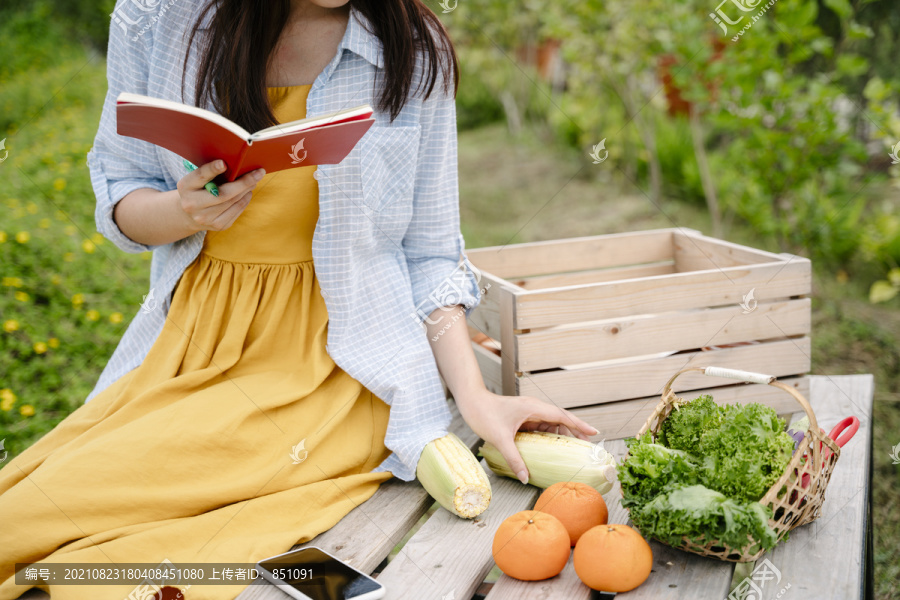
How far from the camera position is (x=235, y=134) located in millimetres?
1136

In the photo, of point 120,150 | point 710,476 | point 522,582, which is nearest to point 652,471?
point 710,476

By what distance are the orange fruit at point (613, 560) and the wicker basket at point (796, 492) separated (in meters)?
0.10

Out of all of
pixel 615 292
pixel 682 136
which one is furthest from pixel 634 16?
pixel 615 292

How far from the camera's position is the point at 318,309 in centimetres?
169

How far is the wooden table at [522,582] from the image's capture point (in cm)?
124

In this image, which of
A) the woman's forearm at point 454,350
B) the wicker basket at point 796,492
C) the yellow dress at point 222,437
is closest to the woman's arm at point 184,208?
the yellow dress at point 222,437

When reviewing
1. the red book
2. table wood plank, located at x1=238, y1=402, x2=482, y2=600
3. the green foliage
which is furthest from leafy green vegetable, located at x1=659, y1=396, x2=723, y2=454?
the green foliage

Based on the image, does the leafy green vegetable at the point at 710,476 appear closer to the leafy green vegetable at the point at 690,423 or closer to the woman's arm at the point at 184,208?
the leafy green vegetable at the point at 690,423

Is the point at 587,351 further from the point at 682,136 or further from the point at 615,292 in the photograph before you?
the point at 682,136

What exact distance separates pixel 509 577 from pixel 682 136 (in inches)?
216

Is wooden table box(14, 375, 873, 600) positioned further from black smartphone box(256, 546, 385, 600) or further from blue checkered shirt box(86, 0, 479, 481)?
blue checkered shirt box(86, 0, 479, 481)

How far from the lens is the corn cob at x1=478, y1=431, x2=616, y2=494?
1517 mm

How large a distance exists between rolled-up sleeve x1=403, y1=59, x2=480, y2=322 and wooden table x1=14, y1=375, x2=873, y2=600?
42 centimetres

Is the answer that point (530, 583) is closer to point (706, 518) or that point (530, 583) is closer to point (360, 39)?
point (706, 518)
